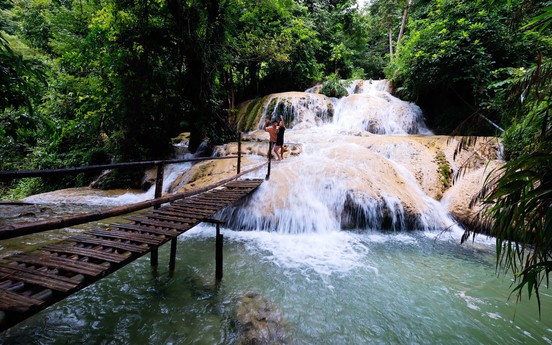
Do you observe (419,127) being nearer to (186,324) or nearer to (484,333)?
(484,333)

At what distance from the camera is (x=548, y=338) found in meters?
2.76

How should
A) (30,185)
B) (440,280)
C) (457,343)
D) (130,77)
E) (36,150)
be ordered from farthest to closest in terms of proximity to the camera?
(30,185)
(36,150)
(130,77)
(440,280)
(457,343)

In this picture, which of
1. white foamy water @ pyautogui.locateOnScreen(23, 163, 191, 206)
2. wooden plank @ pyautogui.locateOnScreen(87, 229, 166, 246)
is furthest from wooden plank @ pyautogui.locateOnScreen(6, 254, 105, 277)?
white foamy water @ pyautogui.locateOnScreen(23, 163, 191, 206)

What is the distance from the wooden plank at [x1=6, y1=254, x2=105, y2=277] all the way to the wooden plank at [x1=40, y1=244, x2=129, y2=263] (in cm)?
9

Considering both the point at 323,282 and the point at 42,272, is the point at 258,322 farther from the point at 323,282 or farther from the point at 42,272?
the point at 42,272

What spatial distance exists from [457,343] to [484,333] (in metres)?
0.45

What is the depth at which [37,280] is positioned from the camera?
1.70m

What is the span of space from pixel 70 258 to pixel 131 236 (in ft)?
1.84

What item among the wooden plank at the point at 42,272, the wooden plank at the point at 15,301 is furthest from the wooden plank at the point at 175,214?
the wooden plank at the point at 15,301

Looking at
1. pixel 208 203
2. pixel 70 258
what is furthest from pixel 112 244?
pixel 208 203

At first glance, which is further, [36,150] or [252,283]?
[36,150]

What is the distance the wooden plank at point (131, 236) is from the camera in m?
2.47

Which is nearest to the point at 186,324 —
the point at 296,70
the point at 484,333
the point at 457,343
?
the point at 457,343

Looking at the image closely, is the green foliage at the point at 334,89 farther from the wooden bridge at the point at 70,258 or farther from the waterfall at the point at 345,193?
the wooden bridge at the point at 70,258
